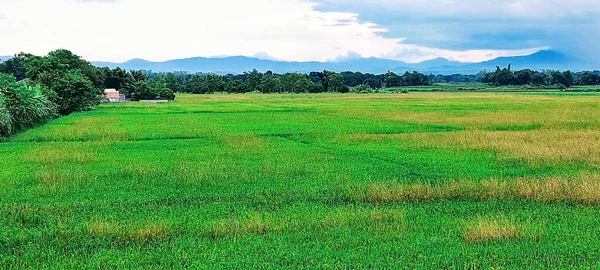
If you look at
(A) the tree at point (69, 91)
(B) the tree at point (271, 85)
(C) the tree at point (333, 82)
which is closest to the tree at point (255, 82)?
(B) the tree at point (271, 85)

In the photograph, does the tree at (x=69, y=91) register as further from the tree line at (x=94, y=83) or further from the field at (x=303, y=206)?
the field at (x=303, y=206)

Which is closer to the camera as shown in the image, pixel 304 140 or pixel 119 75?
pixel 304 140

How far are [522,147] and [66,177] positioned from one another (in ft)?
37.6

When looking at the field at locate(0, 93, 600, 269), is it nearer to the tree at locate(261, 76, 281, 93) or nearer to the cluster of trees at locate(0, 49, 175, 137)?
the cluster of trees at locate(0, 49, 175, 137)

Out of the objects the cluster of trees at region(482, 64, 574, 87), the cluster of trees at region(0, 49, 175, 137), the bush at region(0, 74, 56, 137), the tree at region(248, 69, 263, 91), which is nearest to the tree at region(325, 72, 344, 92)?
the tree at region(248, 69, 263, 91)

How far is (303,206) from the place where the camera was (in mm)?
Answer: 8953

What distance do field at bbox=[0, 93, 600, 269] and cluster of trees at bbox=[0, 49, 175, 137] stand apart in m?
7.16

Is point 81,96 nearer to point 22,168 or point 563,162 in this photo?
point 22,168

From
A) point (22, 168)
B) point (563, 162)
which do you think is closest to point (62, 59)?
point (22, 168)

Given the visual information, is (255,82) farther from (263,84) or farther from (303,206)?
(303,206)

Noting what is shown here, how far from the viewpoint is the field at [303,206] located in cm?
657

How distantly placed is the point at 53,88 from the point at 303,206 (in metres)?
34.8

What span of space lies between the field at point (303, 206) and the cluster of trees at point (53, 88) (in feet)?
23.5

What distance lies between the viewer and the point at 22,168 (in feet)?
42.9
